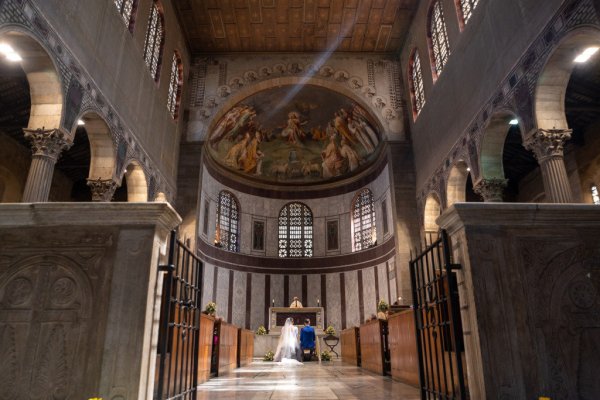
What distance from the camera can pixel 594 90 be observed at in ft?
41.5

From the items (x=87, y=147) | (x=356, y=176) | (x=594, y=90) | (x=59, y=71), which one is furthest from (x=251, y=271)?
(x=594, y=90)

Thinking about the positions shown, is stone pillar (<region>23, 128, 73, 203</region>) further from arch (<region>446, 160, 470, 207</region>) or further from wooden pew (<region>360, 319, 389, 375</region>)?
arch (<region>446, 160, 470, 207</region>)

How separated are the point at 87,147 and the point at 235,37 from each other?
877cm

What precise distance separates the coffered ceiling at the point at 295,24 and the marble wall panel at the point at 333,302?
11819 millimetres

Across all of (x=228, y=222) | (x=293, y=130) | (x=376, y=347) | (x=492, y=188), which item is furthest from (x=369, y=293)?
(x=376, y=347)

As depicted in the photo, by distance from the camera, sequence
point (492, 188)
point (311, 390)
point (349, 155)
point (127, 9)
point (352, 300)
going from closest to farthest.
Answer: point (311, 390)
point (492, 188)
point (127, 9)
point (352, 300)
point (349, 155)

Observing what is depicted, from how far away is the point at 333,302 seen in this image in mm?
23094

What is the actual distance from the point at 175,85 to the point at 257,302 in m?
11.5

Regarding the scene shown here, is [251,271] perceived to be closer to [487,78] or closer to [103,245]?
[487,78]

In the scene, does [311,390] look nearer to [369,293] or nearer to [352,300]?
[369,293]

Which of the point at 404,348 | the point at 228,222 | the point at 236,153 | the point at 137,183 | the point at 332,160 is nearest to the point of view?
the point at 404,348

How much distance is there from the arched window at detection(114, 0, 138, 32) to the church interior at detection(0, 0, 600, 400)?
7.9 inches

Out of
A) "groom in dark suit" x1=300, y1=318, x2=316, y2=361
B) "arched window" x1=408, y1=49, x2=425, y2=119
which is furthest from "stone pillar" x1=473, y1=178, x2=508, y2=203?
"groom in dark suit" x1=300, y1=318, x2=316, y2=361

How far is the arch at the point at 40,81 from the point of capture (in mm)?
9250
